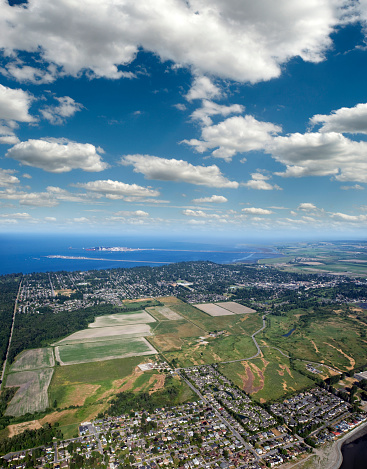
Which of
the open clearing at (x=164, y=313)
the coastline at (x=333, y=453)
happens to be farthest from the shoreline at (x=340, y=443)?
the open clearing at (x=164, y=313)

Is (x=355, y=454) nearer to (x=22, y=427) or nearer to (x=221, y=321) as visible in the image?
(x=22, y=427)

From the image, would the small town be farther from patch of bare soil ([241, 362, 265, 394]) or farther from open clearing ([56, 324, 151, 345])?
open clearing ([56, 324, 151, 345])

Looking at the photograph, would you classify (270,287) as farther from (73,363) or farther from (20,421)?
(20,421)

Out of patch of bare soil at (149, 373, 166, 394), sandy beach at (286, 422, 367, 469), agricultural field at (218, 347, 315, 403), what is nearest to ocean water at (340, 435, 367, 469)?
sandy beach at (286, 422, 367, 469)

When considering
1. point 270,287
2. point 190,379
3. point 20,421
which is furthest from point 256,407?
point 270,287

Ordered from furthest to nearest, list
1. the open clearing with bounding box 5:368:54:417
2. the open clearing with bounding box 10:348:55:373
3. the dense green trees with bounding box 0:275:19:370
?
the dense green trees with bounding box 0:275:19:370 < the open clearing with bounding box 10:348:55:373 < the open clearing with bounding box 5:368:54:417

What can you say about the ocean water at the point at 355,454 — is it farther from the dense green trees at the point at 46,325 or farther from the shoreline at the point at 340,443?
the dense green trees at the point at 46,325

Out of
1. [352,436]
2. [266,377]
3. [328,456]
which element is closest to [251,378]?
[266,377]
